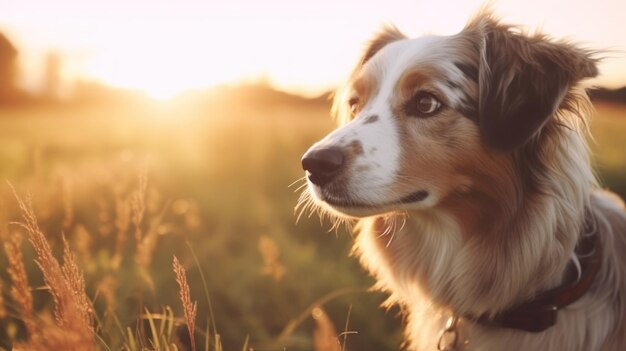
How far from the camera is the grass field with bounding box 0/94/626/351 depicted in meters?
2.78

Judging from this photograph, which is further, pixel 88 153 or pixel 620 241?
pixel 88 153

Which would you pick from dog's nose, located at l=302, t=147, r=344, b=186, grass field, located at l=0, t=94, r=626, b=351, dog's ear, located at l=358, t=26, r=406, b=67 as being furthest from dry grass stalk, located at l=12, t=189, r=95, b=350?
dog's ear, located at l=358, t=26, r=406, b=67

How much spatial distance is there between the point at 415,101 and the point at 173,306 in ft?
8.52

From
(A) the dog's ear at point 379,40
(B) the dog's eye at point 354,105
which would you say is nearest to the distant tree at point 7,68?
(A) the dog's ear at point 379,40

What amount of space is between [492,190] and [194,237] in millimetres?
3557

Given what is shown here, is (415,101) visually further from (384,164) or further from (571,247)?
(571,247)

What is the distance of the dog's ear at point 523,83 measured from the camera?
2498 mm

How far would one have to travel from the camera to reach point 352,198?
2.52m

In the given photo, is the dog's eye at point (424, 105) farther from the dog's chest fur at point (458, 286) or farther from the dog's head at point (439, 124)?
the dog's chest fur at point (458, 286)

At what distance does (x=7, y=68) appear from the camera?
10.9 metres

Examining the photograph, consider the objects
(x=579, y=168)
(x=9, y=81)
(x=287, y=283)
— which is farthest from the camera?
(x=9, y=81)

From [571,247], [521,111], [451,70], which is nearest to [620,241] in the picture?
[571,247]

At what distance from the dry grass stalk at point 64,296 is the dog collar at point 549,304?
162 cm

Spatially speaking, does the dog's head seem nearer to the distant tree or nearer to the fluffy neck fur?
the fluffy neck fur
